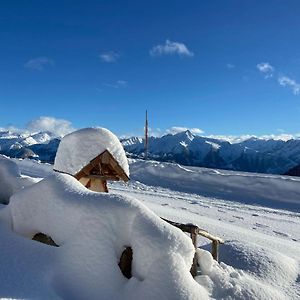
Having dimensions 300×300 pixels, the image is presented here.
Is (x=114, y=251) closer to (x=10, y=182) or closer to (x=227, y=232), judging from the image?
(x=10, y=182)

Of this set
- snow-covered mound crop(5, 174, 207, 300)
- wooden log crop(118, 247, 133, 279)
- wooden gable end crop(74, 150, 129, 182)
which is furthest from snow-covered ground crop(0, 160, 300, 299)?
wooden gable end crop(74, 150, 129, 182)

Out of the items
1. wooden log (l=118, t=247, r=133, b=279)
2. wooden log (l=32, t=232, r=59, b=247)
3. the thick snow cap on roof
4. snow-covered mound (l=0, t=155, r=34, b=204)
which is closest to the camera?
wooden log (l=118, t=247, r=133, b=279)

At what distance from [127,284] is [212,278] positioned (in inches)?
60.0

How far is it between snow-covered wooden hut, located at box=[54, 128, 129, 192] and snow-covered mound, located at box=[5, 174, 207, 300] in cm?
339

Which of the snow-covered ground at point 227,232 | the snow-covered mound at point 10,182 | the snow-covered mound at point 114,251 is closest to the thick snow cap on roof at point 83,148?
the snow-covered mound at point 10,182

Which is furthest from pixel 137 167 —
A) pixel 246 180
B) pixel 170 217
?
→ pixel 170 217

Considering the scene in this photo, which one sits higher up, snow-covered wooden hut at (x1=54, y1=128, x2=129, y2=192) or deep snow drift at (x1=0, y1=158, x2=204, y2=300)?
snow-covered wooden hut at (x1=54, y1=128, x2=129, y2=192)

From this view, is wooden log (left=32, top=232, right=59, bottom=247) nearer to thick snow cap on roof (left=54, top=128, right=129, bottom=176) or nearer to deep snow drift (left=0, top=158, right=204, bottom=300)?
deep snow drift (left=0, top=158, right=204, bottom=300)

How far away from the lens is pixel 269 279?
7.46 meters

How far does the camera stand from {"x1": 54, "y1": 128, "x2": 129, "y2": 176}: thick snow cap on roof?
9672mm

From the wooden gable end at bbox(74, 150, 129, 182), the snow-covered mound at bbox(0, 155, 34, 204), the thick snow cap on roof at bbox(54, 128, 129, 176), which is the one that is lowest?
the snow-covered mound at bbox(0, 155, 34, 204)

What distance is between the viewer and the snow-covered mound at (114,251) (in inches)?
212

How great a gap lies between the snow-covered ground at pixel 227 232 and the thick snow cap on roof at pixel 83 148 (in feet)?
8.83

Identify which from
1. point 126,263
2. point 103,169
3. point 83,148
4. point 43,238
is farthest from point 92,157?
point 126,263
